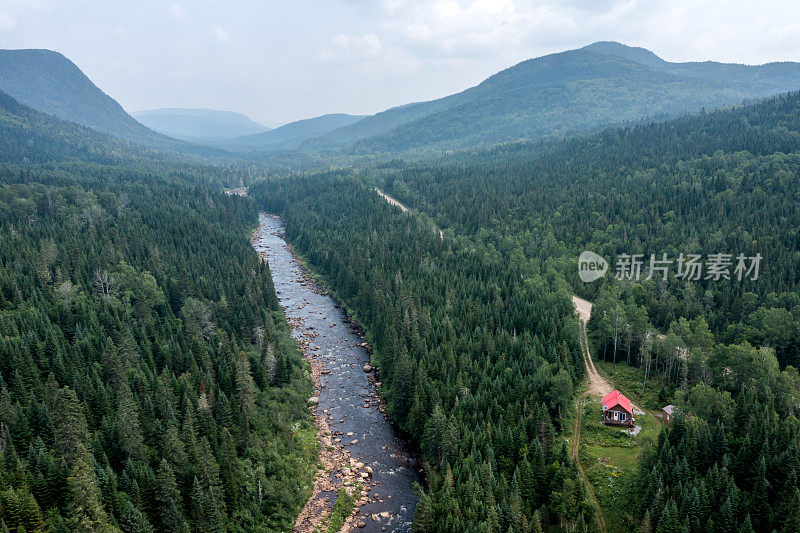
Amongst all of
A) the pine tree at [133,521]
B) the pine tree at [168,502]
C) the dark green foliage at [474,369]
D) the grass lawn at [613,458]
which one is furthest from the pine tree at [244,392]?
the grass lawn at [613,458]

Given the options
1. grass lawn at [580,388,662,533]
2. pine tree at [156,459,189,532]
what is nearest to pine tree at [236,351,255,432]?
pine tree at [156,459,189,532]

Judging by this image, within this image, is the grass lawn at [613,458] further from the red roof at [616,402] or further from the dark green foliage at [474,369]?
the dark green foliage at [474,369]

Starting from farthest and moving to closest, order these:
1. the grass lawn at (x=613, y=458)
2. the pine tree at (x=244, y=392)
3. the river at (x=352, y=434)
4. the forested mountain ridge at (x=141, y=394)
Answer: the pine tree at (x=244, y=392) → the river at (x=352, y=434) → the grass lawn at (x=613, y=458) → the forested mountain ridge at (x=141, y=394)

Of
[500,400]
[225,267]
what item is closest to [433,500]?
[500,400]

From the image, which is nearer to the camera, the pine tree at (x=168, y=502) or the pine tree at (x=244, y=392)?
the pine tree at (x=168, y=502)

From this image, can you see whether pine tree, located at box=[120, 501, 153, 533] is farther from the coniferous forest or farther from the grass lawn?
the grass lawn

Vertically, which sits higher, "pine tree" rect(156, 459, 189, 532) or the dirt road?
"pine tree" rect(156, 459, 189, 532)
